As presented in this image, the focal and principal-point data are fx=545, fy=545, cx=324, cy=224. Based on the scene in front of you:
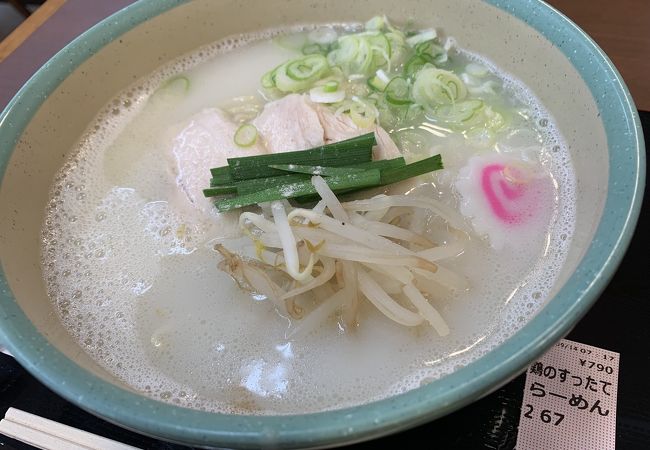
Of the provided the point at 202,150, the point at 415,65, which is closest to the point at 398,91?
the point at 415,65

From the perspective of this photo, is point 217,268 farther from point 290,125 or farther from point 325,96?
point 325,96

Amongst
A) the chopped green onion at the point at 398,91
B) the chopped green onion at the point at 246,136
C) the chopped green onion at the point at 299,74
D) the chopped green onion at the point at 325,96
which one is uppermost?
the chopped green onion at the point at 299,74

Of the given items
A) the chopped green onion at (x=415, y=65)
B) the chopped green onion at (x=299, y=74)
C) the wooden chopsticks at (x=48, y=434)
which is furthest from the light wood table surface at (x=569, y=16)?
the wooden chopsticks at (x=48, y=434)

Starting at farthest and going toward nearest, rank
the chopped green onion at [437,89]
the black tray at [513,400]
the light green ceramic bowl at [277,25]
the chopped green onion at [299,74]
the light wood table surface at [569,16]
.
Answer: the light wood table surface at [569,16] → the chopped green onion at [299,74] → the chopped green onion at [437,89] → the black tray at [513,400] → the light green ceramic bowl at [277,25]

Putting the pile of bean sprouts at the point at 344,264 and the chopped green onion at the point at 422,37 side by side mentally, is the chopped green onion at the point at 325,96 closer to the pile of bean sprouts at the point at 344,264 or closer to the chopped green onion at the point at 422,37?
the chopped green onion at the point at 422,37

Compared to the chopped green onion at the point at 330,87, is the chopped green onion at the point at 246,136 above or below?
above

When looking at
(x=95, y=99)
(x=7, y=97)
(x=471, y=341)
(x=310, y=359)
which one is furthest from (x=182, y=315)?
(x=7, y=97)
